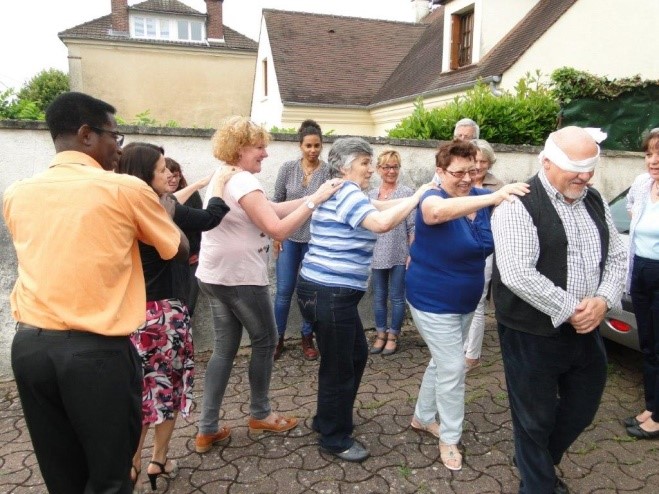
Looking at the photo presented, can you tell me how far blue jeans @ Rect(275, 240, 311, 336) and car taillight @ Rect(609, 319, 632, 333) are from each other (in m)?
2.51

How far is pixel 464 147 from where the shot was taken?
2.91 metres

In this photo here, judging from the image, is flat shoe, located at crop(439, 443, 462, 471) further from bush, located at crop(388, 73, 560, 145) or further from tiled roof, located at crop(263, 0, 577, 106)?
tiled roof, located at crop(263, 0, 577, 106)

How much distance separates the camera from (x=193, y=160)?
4590mm

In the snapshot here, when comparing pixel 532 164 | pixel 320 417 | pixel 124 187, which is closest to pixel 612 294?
pixel 320 417

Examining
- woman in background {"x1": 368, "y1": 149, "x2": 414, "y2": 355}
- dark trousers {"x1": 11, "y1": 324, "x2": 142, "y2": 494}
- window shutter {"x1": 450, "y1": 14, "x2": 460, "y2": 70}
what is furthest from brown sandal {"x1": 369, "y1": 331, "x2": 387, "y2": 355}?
window shutter {"x1": 450, "y1": 14, "x2": 460, "y2": 70}

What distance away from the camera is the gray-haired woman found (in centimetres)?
290

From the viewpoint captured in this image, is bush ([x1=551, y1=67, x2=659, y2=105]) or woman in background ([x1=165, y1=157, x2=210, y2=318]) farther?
bush ([x1=551, y1=67, x2=659, y2=105])

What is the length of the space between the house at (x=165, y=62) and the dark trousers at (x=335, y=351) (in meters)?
23.9

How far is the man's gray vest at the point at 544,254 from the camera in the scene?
7.81 ft

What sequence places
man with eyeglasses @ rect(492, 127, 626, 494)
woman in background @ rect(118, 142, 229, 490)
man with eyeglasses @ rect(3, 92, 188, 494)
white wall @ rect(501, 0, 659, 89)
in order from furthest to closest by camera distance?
white wall @ rect(501, 0, 659, 89) < woman in background @ rect(118, 142, 229, 490) < man with eyeglasses @ rect(492, 127, 626, 494) < man with eyeglasses @ rect(3, 92, 188, 494)

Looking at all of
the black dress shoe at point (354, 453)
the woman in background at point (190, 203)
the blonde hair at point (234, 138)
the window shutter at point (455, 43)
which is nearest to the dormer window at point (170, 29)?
the window shutter at point (455, 43)

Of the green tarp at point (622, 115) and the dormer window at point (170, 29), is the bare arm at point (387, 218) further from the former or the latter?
the dormer window at point (170, 29)

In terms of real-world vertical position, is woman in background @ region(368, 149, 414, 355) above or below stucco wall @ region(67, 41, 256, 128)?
below

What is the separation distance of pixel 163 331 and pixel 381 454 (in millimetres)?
1549
